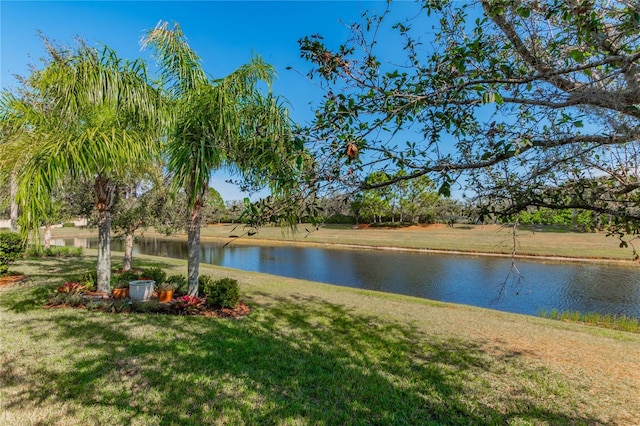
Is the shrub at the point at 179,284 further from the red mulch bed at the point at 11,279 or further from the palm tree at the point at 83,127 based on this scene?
the red mulch bed at the point at 11,279

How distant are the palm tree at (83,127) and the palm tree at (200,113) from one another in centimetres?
65

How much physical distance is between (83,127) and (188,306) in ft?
14.2

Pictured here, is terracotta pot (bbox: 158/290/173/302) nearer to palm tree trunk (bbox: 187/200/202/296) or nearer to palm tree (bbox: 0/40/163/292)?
palm tree trunk (bbox: 187/200/202/296)

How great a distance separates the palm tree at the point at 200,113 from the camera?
6535 mm

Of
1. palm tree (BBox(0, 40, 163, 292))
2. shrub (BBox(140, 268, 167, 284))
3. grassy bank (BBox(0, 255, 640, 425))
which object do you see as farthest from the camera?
shrub (BBox(140, 268, 167, 284))

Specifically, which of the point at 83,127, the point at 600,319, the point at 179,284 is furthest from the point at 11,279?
the point at 600,319

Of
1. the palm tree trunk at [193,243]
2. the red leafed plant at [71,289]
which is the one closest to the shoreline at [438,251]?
the palm tree trunk at [193,243]

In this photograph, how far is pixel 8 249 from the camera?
1027cm

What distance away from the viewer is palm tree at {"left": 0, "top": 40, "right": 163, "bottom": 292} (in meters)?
5.66

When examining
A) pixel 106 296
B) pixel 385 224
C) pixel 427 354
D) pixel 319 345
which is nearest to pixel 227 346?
pixel 319 345

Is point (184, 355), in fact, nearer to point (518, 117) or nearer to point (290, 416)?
point (290, 416)

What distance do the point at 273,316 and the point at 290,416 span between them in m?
4.11

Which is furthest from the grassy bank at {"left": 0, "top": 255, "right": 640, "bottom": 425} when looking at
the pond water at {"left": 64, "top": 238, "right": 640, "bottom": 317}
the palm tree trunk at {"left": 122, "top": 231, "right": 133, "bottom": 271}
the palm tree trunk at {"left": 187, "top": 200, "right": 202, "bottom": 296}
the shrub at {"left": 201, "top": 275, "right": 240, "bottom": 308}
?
the palm tree trunk at {"left": 122, "top": 231, "right": 133, "bottom": 271}

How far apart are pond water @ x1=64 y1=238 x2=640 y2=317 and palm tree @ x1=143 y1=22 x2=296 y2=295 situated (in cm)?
780
